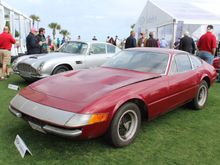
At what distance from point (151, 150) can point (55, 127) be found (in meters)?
1.35

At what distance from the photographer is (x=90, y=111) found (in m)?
3.09

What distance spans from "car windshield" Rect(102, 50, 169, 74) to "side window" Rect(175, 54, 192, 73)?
29cm

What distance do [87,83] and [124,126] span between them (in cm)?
81

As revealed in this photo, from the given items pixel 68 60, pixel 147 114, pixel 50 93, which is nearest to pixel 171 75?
pixel 147 114

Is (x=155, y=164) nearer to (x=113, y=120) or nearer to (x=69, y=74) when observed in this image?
(x=113, y=120)

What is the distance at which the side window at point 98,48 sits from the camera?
8.23m

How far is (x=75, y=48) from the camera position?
8.20 meters

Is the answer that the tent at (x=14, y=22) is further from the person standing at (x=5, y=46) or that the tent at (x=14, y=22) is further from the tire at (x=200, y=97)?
the tire at (x=200, y=97)

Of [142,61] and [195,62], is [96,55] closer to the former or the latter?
[195,62]

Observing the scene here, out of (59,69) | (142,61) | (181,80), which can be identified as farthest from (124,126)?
(59,69)

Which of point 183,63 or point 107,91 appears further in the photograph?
point 183,63

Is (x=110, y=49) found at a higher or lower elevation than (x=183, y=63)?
higher

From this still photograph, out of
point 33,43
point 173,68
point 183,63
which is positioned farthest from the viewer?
point 33,43

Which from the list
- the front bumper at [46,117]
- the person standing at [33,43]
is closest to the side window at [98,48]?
the person standing at [33,43]
